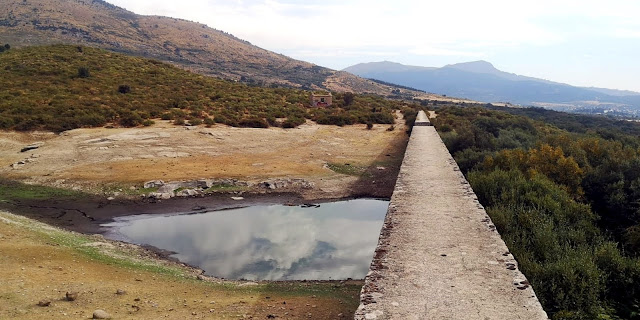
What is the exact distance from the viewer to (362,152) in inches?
1125

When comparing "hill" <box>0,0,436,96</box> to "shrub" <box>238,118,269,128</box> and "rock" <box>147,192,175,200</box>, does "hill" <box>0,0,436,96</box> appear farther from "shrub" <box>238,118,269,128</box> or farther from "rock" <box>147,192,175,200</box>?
"rock" <box>147,192,175,200</box>

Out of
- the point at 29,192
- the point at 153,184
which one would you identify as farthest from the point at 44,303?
the point at 29,192

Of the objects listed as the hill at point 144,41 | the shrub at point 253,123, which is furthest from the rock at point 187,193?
the hill at point 144,41

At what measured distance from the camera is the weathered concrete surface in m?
5.63

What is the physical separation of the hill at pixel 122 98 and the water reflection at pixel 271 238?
17529 millimetres

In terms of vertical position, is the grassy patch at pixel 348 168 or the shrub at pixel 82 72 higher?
the shrub at pixel 82 72

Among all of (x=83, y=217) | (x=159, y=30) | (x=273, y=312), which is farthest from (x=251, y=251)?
(x=159, y=30)

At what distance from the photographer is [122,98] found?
117 feet

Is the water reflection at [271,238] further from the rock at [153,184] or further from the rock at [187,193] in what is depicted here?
the rock at [153,184]

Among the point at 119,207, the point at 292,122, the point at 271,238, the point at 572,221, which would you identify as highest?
the point at 292,122

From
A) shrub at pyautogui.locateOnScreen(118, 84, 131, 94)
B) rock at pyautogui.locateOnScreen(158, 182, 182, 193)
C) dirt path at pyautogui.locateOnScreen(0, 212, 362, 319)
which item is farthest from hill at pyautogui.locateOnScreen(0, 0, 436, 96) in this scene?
dirt path at pyautogui.locateOnScreen(0, 212, 362, 319)

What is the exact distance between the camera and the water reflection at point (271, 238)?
1173 centimetres

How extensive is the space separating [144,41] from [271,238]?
397 feet

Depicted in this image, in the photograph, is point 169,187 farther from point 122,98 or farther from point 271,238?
point 122,98
